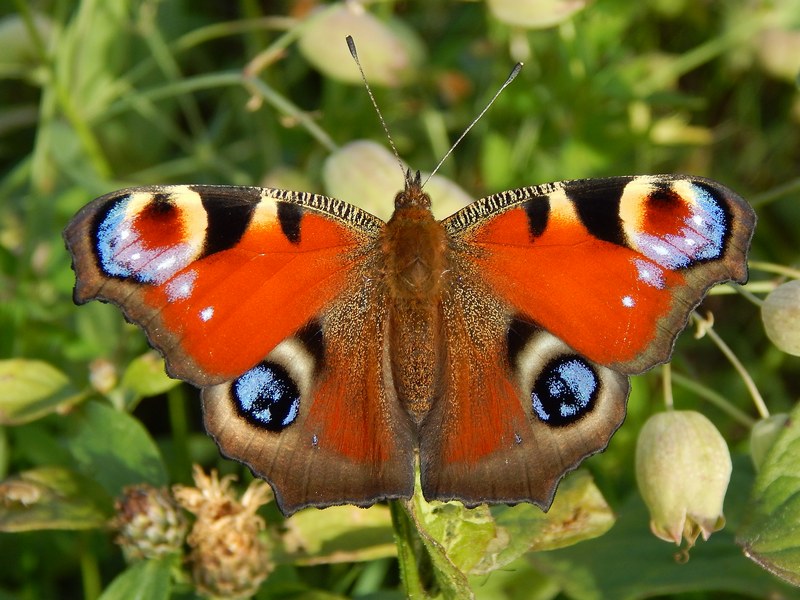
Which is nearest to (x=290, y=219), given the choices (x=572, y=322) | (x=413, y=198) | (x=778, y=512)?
(x=413, y=198)

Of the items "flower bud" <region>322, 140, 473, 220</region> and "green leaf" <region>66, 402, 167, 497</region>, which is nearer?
"green leaf" <region>66, 402, 167, 497</region>

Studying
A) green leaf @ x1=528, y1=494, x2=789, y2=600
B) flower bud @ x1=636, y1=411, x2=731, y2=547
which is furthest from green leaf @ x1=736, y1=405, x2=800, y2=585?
green leaf @ x1=528, y1=494, x2=789, y2=600

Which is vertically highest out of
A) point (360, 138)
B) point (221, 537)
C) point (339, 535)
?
point (360, 138)

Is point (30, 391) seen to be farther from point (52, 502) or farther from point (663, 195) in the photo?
point (663, 195)

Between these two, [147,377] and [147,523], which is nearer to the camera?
[147,523]

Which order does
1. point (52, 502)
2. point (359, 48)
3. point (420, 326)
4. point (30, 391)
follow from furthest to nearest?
point (359, 48), point (30, 391), point (52, 502), point (420, 326)

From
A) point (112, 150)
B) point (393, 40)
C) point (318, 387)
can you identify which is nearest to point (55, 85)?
point (112, 150)

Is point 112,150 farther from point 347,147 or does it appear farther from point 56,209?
point 347,147

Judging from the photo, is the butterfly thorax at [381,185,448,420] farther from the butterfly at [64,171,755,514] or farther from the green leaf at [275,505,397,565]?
the green leaf at [275,505,397,565]

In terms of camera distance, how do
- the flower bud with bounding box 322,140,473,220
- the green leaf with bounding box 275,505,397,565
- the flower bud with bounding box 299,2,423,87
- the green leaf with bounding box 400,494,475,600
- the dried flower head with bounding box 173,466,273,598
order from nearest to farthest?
the green leaf with bounding box 400,494,475,600 < the dried flower head with bounding box 173,466,273,598 < the green leaf with bounding box 275,505,397,565 < the flower bud with bounding box 322,140,473,220 < the flower bud with bounding box 299,2,423,87
